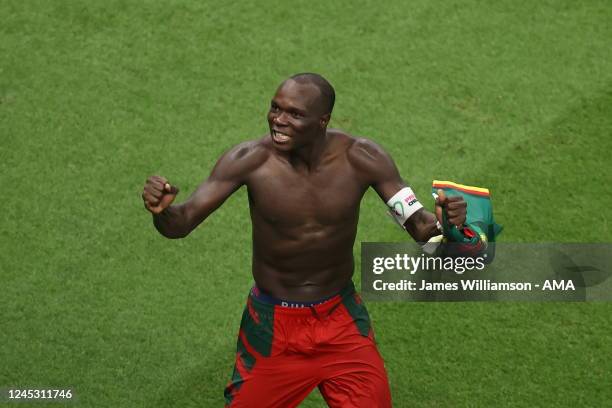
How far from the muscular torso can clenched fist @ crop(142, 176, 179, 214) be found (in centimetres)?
51

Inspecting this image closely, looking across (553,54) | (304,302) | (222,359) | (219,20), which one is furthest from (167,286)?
(553,54)

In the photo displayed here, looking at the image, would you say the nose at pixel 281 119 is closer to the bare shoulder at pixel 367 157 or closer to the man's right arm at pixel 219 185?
the man's right arm at pixel 219 185

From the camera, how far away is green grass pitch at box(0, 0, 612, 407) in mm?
8195

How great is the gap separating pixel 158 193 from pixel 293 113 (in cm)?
69

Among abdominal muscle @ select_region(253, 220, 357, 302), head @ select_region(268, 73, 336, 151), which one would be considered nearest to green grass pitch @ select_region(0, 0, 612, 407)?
abdominal muscle @ select_region(253, 220, 357, 302)

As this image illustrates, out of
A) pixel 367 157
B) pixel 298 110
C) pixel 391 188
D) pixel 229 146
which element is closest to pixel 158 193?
pixel 298 110

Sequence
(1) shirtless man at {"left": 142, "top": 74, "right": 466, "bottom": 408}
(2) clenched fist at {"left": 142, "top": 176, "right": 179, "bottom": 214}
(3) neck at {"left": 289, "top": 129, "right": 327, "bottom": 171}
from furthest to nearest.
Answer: (3) neck at {"left": 289, "top": 129, "right": 327, "bottom": 171} < (1) shirtless man at {"left": 142, "top": 74, "right": 466, "bottom": 408} < (2) clenched fist at {"left": 142, "top": 176, "right": 179, "bottom": 214}

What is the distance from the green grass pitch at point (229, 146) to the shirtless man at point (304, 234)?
1120 mm

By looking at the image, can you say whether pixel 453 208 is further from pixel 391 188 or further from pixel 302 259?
Result: pixel 302 259

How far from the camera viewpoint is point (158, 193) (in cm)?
627

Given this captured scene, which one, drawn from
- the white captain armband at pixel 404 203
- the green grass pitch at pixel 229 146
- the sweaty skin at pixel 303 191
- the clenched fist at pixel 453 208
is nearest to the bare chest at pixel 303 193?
the sweaty skin at pixel 303 191

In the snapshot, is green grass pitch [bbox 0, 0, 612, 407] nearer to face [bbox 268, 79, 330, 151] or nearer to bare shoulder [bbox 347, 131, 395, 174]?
bare shoulder [bbox 347, 131, 395, 174]

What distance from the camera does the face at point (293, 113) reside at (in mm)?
6395

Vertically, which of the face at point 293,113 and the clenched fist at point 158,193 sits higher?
the face at point 293,113
